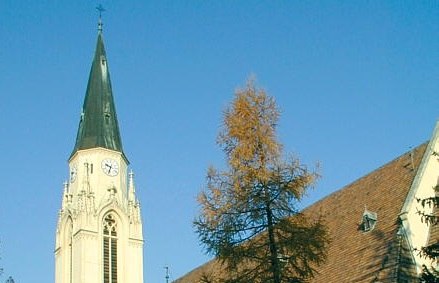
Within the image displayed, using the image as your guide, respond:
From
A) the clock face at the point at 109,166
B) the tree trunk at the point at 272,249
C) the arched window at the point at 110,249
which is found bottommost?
the tree trunk at the point at 272,249

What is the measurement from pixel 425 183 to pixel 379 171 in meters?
4.60

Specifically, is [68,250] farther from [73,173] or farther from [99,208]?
[73,173]

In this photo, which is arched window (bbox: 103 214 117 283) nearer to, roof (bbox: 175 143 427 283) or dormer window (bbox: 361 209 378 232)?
roof (bbox: 175 143 427 283)

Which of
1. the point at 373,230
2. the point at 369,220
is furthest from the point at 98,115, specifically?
the point at 373,230

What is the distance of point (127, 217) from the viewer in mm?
51094

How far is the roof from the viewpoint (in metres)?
24.9

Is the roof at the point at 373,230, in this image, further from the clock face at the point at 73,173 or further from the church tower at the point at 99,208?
the clock face at the point at 73,173

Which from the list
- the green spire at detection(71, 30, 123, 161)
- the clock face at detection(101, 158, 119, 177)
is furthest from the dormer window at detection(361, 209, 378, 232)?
the green spire at detection(71, 30, 123, 161)

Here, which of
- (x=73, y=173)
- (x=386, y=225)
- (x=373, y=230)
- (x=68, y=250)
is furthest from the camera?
(x=73, y=173)

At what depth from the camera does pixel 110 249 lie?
49.8m

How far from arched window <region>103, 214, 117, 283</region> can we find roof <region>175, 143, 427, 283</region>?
20309 millimetres

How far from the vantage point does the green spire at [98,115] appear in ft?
170

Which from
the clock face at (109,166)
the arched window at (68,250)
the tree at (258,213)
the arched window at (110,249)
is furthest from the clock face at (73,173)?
the tree at (258,213)

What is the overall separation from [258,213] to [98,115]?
34.1 meters
